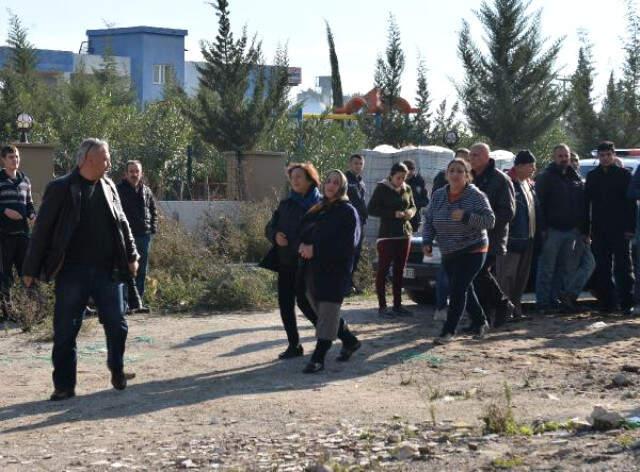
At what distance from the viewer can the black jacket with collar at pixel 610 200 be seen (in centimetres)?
1384

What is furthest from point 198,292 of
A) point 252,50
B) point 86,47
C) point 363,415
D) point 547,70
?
point 86,47

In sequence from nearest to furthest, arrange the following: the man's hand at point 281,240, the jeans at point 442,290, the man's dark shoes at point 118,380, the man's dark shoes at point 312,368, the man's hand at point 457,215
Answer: the man's dark shoes at point 118,380, the man's dark shoes at point 312,368, the man's hand at point 281,240, the man's hand at point 457,215, the jeans at point 442,290

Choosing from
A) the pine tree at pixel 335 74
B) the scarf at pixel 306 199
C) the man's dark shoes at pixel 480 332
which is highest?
the pine tree at pixel 335 74

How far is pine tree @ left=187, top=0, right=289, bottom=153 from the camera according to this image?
28969 millimetres

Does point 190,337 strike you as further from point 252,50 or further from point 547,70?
point 547,70

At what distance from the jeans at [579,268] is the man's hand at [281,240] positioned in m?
4.56

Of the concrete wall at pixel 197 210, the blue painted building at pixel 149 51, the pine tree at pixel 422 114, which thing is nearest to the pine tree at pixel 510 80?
the pine tree at pixel 422 114

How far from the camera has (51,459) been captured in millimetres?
7258

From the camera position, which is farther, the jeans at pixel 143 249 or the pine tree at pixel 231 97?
the pine tree at pixel 231 97

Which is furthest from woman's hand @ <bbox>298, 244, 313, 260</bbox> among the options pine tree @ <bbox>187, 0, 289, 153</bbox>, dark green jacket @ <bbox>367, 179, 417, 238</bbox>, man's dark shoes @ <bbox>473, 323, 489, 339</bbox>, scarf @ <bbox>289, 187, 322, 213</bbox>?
pine tree @ <bbox>187, 0, 289, 153</bbox>

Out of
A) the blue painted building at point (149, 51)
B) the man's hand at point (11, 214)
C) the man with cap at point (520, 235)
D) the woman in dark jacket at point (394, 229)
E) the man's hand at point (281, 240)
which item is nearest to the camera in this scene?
the man's hand at point (281, 240)

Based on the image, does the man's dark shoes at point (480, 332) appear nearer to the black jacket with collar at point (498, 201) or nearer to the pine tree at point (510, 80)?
the black jacket with collar at point (498, 201)

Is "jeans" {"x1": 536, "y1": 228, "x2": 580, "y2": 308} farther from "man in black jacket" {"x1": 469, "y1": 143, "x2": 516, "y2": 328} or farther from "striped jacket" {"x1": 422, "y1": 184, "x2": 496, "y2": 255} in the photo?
"striped jacket" {"x1": 422, "y1": 184, "x2": 496, "y2": 255}

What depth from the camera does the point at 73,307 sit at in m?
9.05
